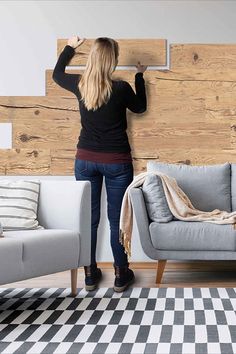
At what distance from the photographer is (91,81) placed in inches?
139

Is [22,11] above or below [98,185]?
above

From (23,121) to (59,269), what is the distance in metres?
1.68

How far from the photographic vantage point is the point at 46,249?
300cm

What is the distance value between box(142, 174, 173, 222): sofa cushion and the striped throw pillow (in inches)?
29.7

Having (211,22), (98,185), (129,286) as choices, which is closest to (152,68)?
(211,22)

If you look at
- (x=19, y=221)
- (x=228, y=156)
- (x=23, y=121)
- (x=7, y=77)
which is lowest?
(x=19, y=221)

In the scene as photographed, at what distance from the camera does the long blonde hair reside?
3.51 m

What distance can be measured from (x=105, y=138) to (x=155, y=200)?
544 mm

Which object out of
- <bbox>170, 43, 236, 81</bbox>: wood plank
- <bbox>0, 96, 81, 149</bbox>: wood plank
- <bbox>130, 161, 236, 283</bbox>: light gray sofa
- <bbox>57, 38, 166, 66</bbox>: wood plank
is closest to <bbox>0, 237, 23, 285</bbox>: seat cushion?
<bbox>130, 161, 236, 283</bbox>: light gray sofa

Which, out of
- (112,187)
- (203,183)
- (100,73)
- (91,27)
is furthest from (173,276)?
(91,27)

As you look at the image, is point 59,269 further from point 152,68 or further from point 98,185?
point 152,68

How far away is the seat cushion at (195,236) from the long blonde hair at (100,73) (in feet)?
2.98

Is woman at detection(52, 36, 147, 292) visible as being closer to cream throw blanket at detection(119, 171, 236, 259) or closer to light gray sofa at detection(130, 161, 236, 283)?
cream throw blanket at detection(119, 171, 236, 259)

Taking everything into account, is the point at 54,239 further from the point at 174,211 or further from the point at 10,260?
the point at 174,211
